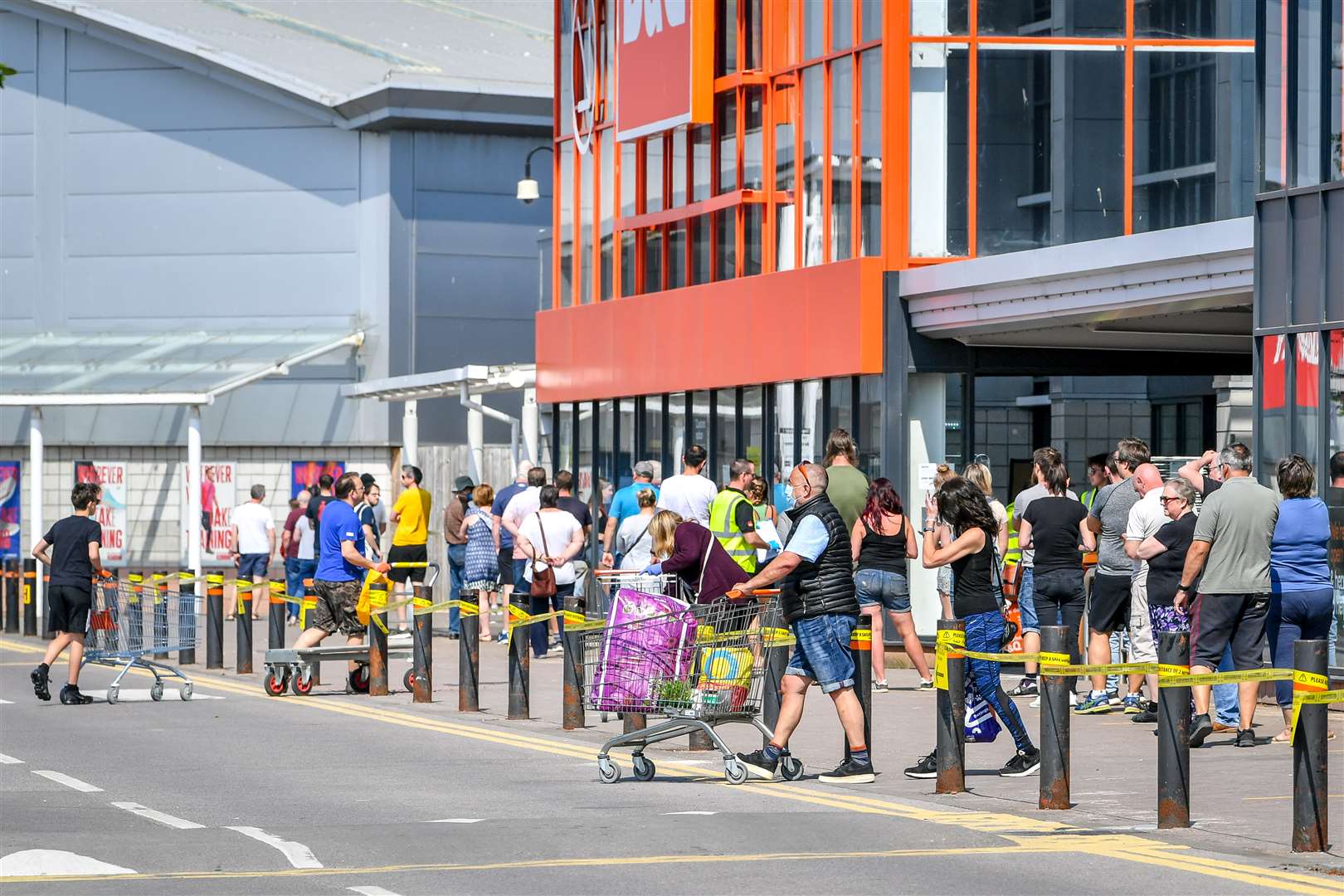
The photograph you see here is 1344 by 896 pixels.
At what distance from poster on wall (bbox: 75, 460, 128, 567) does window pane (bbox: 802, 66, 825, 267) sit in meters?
17.0

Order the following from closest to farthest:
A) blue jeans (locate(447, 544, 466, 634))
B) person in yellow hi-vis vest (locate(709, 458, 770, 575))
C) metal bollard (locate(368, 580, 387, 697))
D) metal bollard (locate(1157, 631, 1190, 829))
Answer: metal bollard (locate(1157, 631, 1190, 829)) → person in yellow hi-vis vest (locate(709, 458, 770, 575)) → metal bollard (locate(368, 580, 387, 697)) → blue jeans (locate(447, 544, 466, 634))

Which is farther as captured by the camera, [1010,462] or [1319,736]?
[1010,462]

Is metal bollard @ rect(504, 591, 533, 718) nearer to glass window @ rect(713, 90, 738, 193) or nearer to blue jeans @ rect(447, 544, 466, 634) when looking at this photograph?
blue jeans @ rect(447, 544, 466, 634)

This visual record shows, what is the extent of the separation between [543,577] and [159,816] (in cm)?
960

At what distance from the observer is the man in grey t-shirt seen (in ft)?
43.8

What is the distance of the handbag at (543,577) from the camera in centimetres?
2031

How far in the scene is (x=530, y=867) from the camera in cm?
918

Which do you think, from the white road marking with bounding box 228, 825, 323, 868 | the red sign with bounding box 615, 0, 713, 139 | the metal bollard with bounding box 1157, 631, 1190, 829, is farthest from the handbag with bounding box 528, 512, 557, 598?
the metal bollard with bounding box 1157, 631, 1190, 829

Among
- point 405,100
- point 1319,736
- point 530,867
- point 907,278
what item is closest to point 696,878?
point 530,867

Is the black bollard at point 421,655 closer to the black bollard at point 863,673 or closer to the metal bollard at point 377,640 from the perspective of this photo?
the metal bollard at point 377,640

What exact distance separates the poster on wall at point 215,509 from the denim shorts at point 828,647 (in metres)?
24.3

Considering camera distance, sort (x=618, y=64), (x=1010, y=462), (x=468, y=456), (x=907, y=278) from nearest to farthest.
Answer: (x=907, y=278)
(x=618, y=64)
(x=1010, y=462)
(x=468, y=456)

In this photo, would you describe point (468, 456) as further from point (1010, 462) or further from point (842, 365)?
point (842, 365)

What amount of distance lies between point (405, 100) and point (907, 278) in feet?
54.4
